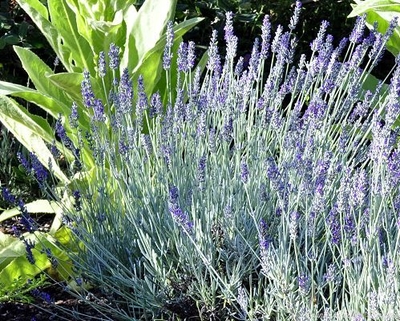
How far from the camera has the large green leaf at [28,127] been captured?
359 cm

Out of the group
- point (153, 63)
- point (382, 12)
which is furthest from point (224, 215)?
point (382, 12)

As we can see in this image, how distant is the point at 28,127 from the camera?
11.9ft

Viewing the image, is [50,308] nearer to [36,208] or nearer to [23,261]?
[23,261]

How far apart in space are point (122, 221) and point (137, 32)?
47.0 inches

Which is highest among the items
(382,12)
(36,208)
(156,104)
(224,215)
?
(382,12)

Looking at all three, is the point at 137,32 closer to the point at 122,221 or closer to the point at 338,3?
the point at 122,221

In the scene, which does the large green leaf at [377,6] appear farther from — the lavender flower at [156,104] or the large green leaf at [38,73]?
the large green leaf at [38,73]

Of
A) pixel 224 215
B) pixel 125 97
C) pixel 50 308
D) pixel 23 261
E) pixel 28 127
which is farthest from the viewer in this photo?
→ pixel 28 127

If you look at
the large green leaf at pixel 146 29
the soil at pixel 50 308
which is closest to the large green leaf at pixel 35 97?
the large green leaf at pixel 146 29

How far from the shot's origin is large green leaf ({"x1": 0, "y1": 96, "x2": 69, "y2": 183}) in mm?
3594

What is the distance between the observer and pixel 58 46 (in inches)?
146

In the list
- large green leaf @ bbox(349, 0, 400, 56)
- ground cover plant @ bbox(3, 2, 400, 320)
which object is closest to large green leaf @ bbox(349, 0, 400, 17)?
large green leaf @ bbox(349, 0, 400, 56)

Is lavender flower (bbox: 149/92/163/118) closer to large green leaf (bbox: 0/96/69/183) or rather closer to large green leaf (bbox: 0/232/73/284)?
large green leaf (bbox: 0/232/73/284)

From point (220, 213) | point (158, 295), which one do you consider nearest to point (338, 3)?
point (220, 213)
